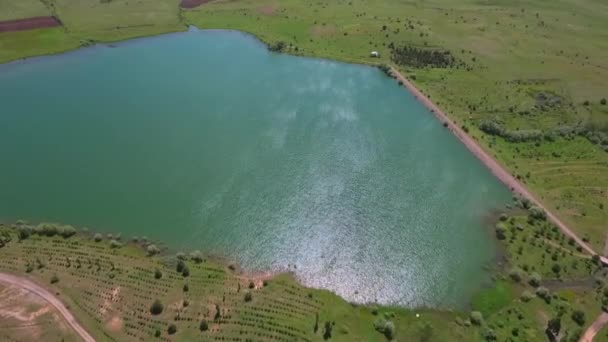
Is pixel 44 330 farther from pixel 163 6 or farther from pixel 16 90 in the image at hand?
pixel 163 6

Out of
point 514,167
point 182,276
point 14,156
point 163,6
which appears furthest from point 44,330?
point 163,6

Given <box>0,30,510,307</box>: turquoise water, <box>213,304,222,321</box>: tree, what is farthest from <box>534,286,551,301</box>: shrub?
<box>213,304,222,321</box>: tree

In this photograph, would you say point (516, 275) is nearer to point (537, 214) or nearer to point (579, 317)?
point (579, 317)

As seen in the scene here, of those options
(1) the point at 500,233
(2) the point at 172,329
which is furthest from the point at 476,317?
(2) the point at 172,329

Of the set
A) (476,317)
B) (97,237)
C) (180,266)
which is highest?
(97,237)

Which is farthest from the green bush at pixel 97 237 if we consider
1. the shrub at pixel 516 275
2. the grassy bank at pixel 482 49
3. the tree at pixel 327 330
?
the grassy bank at pixel 482 49

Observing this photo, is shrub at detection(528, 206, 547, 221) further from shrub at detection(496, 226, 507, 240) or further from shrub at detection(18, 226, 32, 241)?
shrub at detection(18, 226, 32, 241)

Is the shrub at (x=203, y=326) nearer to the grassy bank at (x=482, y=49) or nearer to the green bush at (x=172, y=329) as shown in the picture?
the green bush at (x=172, y=329)
